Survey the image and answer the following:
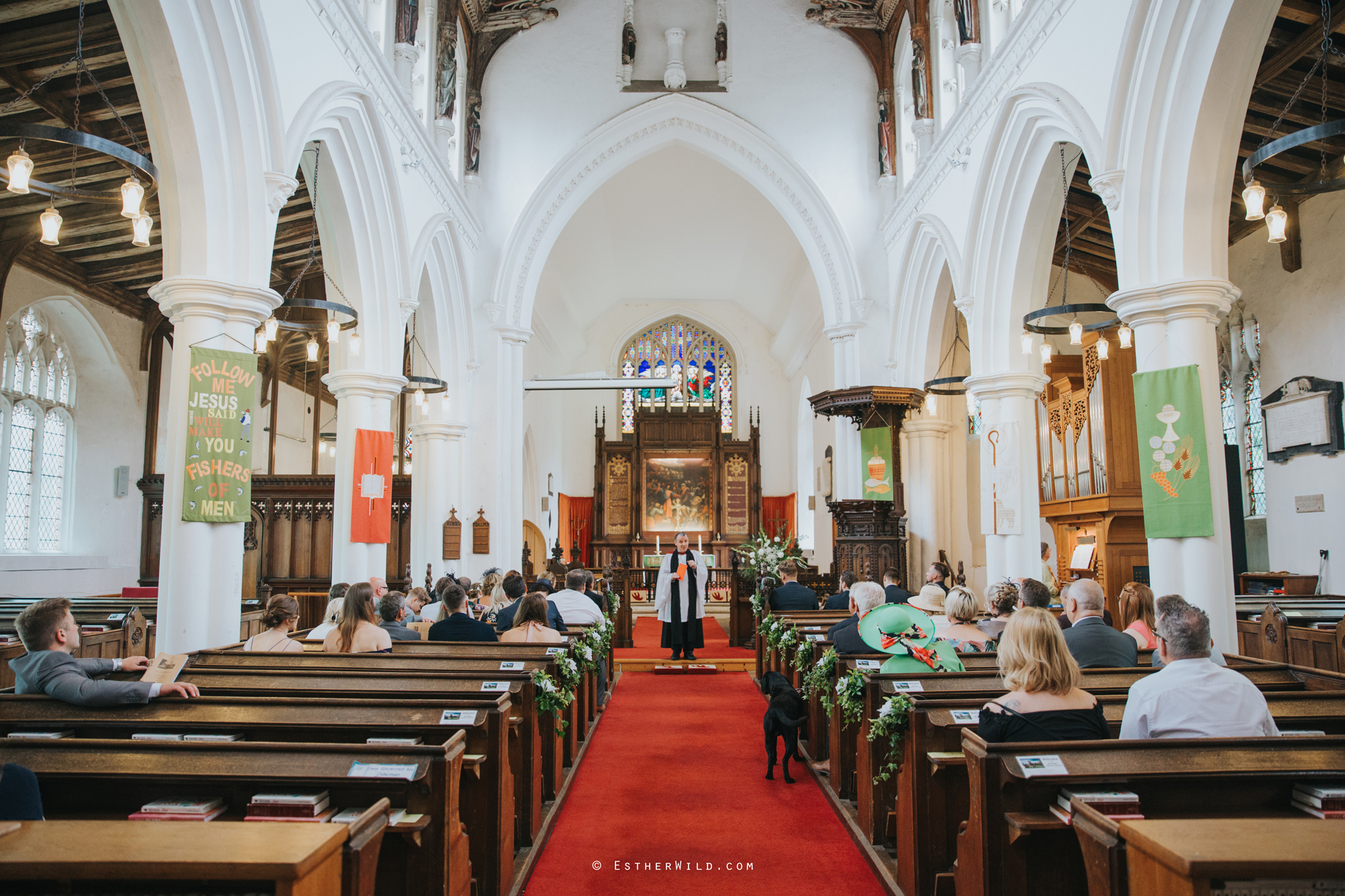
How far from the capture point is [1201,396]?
545 cm

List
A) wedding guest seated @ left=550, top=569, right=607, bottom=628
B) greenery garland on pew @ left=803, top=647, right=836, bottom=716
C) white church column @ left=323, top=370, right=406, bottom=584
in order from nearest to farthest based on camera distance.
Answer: greenery garland on pew @ left=803, top=647, right=836, bottom=716
wedding guest seated @ left=550, top=569, right=607, bottom=628
white church column @ left=323, top=370, right=406, bottom=584

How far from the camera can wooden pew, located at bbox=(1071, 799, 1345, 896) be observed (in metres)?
1.63

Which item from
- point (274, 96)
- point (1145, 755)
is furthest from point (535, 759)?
point (274, 96)

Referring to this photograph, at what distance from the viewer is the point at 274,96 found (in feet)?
19.6

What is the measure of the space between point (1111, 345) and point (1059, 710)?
865cm

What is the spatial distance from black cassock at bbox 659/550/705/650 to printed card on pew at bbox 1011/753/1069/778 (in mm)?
7088

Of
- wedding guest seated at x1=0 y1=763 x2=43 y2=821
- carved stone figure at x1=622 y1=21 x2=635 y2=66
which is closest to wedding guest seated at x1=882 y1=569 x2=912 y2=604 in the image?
wedding guest seated at x1=0 y1=763 x2=43 y2=821

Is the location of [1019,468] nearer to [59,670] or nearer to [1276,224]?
[1276,224]

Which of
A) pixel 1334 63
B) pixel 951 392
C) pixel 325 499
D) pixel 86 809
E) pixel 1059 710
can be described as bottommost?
pixel 86 809

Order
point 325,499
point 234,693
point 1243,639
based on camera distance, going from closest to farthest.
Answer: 1. point 234,693
2. point 1243,639
3. point 325,499

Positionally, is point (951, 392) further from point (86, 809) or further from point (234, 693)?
point (86, 809)

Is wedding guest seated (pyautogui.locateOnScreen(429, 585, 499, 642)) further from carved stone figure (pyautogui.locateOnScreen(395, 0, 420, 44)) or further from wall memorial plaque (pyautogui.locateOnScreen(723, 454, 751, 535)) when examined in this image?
wall memorial plaque (pyautogui.locateOnScreen(723, 454, 751, 535))

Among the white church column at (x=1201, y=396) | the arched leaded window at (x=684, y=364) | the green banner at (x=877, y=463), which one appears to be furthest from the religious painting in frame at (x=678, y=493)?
the white church column at (x=1201, y=396)

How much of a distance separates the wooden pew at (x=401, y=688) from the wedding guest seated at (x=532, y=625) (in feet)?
3.89
